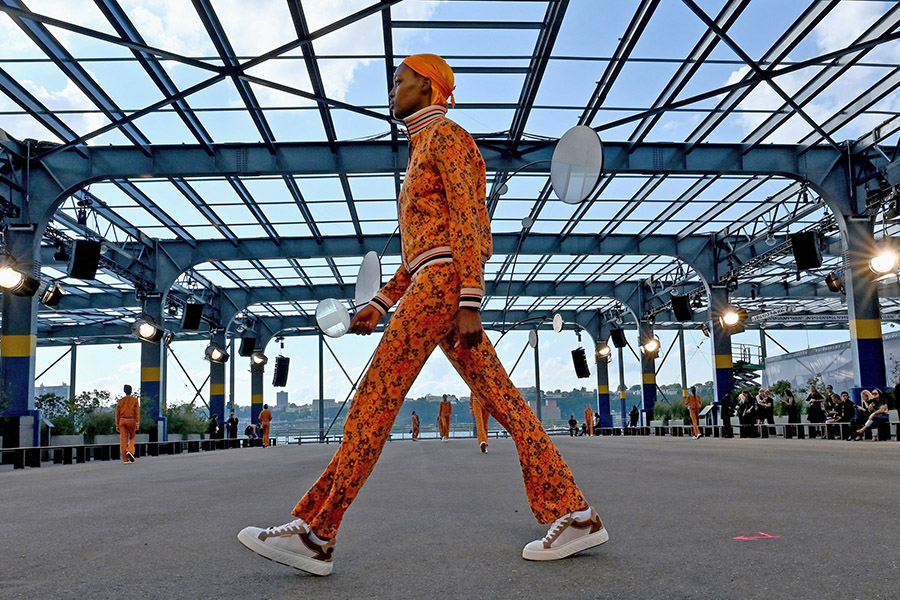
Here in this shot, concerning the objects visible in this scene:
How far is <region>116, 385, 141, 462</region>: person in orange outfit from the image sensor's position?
1495cm

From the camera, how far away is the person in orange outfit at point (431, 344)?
232 centimetres

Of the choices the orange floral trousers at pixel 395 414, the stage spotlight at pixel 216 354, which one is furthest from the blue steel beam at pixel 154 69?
the stage spotlight at pixel 216 354

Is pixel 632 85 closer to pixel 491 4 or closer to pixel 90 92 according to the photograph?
pixel 491 4

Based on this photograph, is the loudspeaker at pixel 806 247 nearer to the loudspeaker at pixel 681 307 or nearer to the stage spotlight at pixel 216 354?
the loudspeaker at pixel 681 307

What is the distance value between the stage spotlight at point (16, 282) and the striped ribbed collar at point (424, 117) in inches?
500

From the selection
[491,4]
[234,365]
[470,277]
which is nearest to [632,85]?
[491,4]

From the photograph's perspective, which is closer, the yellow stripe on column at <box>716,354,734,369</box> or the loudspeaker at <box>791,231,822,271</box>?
the loudspeaker at <box>791,231,822,271</box>

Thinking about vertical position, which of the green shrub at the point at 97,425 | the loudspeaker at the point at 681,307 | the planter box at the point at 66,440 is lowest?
the planter box at the point at 66,440

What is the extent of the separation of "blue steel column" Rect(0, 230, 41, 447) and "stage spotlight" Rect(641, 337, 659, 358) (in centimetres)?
2082

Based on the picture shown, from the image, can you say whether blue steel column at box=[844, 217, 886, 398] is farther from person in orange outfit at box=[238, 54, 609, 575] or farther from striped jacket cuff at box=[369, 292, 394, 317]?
striped jacket cuff at box=[369, 292, 394, 317]

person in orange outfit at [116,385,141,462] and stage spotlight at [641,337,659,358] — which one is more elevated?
stage spotlight at [641,337,659,358]

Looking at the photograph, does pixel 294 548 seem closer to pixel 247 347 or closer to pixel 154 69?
pixel 154 69

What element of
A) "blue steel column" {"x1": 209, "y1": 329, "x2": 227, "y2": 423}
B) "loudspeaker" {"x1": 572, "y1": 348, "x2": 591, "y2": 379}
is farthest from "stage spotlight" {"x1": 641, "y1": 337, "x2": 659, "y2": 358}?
"blue steel column" {"x1": 209, "y1": 329, "x2": 227, "y2": 423}

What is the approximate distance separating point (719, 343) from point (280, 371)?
20587 millimetres
